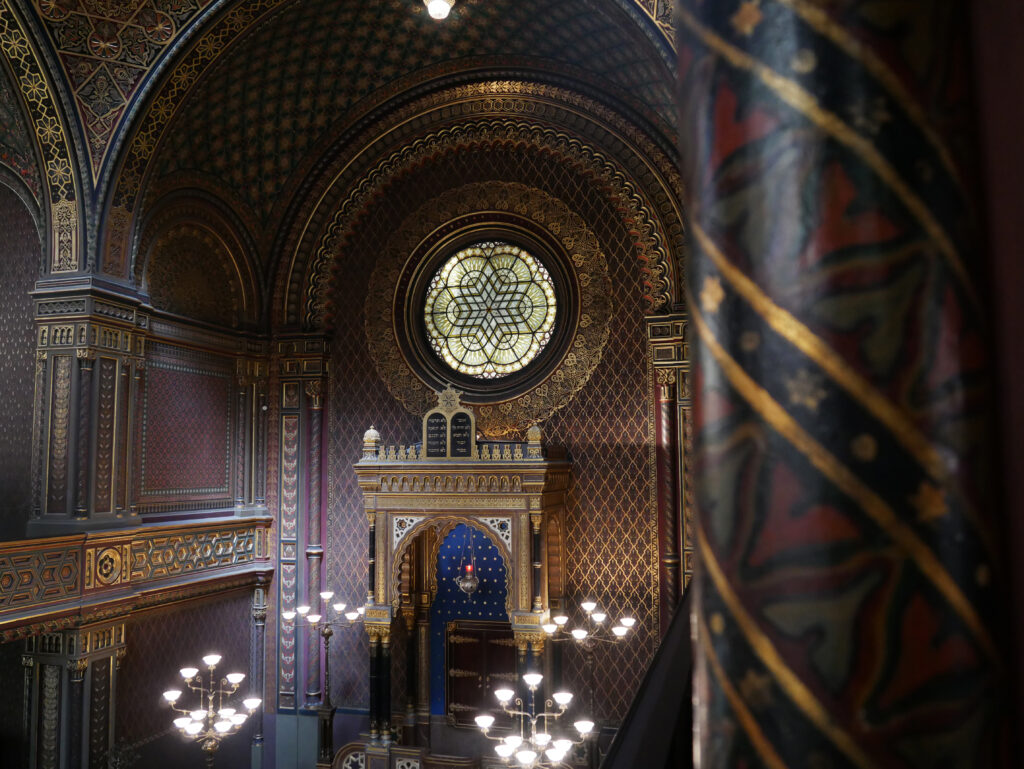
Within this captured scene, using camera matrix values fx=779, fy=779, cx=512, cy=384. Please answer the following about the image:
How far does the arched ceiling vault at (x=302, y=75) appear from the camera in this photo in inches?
351

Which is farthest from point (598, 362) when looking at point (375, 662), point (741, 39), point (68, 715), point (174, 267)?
point (741, 39)

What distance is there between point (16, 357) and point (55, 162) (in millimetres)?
2466

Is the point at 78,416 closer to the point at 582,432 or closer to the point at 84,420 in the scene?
the point at 84,420

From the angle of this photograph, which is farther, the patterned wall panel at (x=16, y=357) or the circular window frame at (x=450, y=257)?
the circular window frame at (x=450, y=257)

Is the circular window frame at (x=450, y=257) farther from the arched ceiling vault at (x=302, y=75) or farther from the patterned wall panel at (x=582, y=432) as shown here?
the arched ceiling vault at (x=302, y=75)

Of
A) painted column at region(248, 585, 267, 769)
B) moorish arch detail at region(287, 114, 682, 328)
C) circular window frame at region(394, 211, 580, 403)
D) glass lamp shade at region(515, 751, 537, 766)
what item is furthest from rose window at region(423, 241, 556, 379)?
glass lamp shade at region(515, 751, 537, 766)

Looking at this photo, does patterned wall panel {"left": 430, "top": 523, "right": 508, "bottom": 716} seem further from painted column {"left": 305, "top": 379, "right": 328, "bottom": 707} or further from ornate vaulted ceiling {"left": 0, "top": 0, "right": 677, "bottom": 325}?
ornate vaulted ceiling {"left": 0, "top": 0, "right": 677, "bottom": 325}

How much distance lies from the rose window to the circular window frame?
0.10m

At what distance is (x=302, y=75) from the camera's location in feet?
35.3

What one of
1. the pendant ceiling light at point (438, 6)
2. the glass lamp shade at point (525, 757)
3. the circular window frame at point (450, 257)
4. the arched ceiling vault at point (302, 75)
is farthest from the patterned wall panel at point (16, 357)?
the glass lamp shade at point (525, 757)

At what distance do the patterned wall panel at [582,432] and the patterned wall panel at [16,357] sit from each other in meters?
3.83

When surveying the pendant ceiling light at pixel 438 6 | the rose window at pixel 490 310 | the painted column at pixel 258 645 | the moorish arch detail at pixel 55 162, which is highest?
the pendant ceiling light at pixel 438 6

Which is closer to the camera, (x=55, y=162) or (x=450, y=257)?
(x=55, y=162)

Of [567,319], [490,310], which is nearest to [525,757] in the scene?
[567,319]
